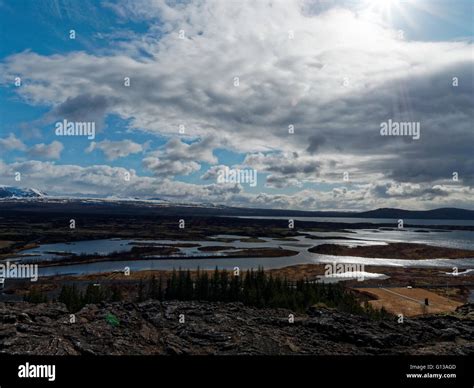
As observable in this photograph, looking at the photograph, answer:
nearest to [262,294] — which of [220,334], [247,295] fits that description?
[247,295]

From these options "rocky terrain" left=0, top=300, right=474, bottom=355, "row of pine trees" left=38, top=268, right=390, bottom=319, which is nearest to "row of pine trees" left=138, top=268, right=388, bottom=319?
"row of pine trees" left=38, top=268, right=390, bottom=319

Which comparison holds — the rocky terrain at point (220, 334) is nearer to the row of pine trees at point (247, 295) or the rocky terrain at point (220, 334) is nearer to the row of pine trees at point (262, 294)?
the row of pine trees at point (247, 295)

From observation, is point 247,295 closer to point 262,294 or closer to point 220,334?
point 262,294

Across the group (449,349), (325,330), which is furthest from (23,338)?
(449,349)

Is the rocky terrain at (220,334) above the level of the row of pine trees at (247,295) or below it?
above

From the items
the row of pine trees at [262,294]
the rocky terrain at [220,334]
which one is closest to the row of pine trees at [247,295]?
the row of pine trees at [262,294]

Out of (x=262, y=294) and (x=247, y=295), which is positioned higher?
(x=262, y=294)

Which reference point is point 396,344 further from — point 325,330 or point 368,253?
point 368,253

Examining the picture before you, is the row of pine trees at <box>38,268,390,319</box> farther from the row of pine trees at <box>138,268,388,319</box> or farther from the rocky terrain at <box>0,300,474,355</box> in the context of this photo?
the rocky terrain at <box>0,300,474,355</box>
